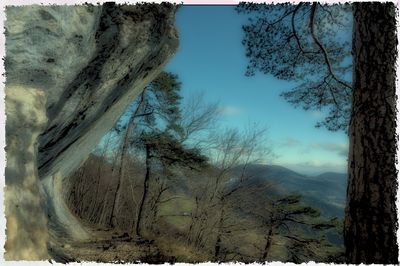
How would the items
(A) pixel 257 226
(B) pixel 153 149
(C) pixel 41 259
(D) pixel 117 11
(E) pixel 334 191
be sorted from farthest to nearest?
(E) pixel 334 191 → (A) pixel 257 226 → (B) pixel 153 149 → (D) pixel 117 11 → (C) pixel 41 259

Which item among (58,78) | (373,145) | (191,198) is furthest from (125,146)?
(373,145)

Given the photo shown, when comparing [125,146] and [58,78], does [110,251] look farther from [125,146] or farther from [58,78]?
[125,146]

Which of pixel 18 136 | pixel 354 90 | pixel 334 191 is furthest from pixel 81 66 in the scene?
pixel 334 191

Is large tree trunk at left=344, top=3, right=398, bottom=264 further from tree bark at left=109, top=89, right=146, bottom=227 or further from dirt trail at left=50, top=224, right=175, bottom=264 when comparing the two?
tree bark at left=109, top=89, right=146, bottom=227

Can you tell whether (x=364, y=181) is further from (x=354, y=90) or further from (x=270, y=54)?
(x=270, y=54)

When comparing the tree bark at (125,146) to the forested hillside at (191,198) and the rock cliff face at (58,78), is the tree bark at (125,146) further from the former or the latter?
the rock cliff face at (58,78)

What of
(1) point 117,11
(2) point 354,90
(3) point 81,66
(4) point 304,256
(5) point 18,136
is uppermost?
(1) point 117,11
